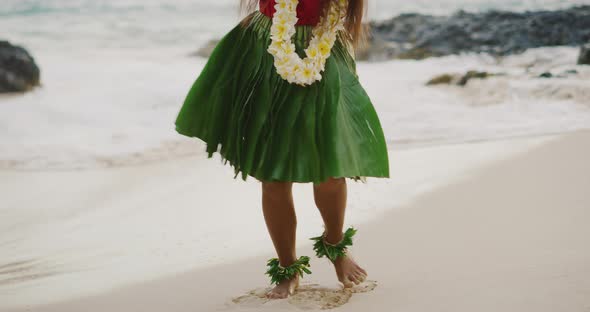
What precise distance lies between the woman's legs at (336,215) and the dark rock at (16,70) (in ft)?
25.4

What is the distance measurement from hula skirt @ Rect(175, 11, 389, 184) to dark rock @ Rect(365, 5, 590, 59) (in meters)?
9.36

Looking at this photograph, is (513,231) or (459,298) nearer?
(459,298)

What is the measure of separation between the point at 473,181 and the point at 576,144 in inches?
34.6

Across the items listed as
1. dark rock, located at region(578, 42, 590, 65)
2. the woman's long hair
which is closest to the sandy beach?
the woman's long hair

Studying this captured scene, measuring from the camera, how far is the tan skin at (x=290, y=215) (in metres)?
2.40

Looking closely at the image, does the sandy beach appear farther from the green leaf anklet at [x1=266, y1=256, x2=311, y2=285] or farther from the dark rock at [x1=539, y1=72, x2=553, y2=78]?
the dark rock at [x1=539, y1=72, x2=553, y2=78]

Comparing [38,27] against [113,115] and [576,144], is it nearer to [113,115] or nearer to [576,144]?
[113,115]

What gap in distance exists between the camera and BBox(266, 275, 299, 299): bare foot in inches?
94.9

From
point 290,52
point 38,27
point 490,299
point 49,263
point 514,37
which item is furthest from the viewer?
point 38,27

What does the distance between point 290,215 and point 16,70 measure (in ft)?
27.2

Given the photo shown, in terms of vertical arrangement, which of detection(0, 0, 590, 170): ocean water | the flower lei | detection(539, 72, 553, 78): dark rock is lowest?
detection(0, 0, 590, 170): ocean water

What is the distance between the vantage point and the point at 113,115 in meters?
7.80

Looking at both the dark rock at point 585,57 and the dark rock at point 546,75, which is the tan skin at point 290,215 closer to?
the dark rock at point 546,75

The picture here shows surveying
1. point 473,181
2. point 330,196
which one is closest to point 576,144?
point 473,181
